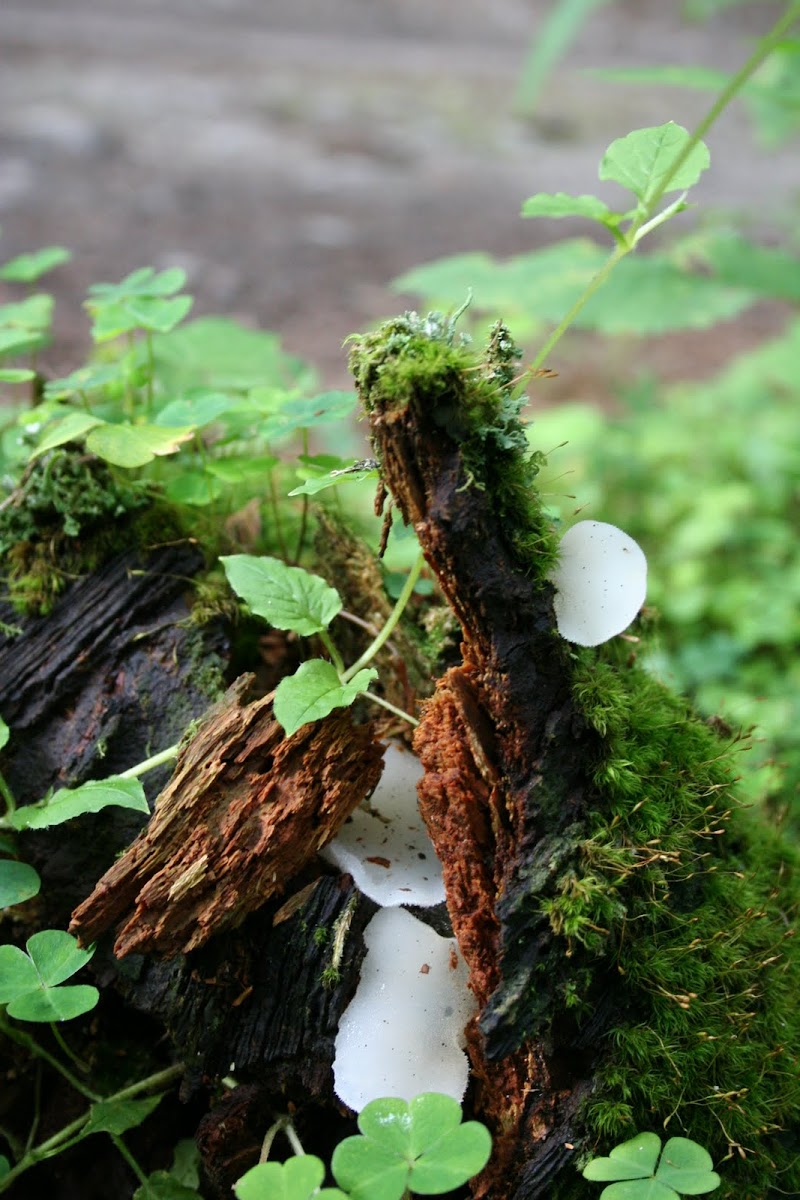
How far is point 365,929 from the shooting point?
1617mm

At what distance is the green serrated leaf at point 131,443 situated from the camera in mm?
1761

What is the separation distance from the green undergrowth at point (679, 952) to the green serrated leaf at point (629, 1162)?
0.10 ft

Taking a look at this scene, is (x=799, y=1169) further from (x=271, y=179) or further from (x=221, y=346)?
(x=271, y=179)

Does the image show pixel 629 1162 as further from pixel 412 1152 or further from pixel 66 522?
pixel 66 522

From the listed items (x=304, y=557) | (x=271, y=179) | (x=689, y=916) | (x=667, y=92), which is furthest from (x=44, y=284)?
(x=667, y=92)

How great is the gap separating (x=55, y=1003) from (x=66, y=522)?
0.93 metres

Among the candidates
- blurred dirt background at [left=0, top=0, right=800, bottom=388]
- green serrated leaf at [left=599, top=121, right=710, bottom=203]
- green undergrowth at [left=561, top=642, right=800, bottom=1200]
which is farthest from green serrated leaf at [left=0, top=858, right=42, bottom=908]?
blurred dirt background at [left=0, top=0, right=800, bottom=388]

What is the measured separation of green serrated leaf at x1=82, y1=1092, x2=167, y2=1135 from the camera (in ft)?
5.30

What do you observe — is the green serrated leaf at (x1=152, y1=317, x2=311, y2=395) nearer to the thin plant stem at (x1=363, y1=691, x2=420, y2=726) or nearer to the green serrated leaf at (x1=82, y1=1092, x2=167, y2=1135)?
the thin plant stem at (x1=363, y1=691, x2=420, y2=726)

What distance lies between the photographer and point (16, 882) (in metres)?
1.59

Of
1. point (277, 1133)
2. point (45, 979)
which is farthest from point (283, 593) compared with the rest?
point (277, 1133)

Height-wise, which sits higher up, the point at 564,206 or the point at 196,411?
the point at 564,206

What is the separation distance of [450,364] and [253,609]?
525 millimetres

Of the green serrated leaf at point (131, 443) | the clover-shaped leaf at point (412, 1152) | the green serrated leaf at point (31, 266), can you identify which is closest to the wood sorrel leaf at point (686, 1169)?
the clover-shaped leaf at point (412, 1152)
